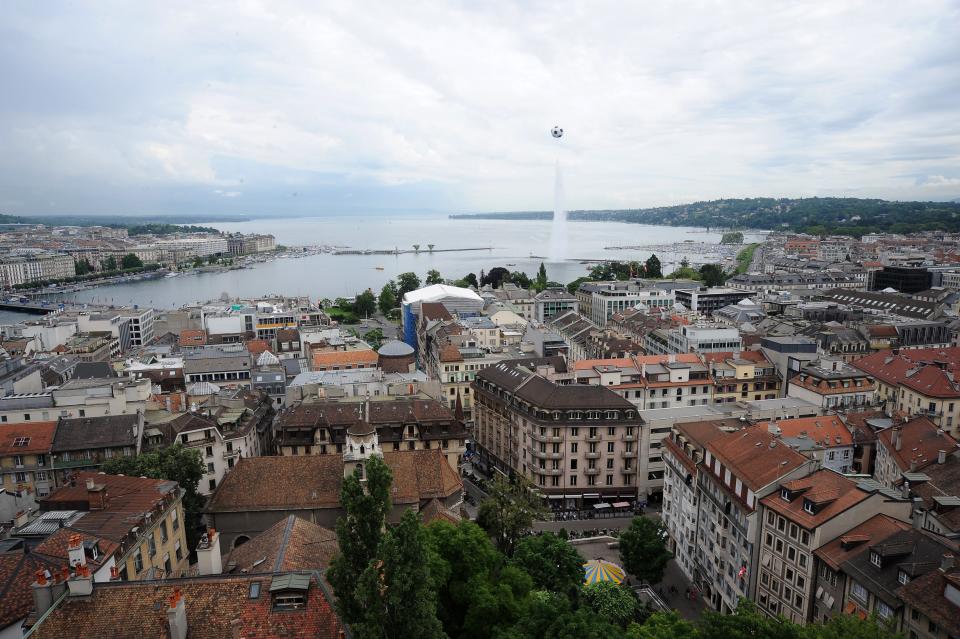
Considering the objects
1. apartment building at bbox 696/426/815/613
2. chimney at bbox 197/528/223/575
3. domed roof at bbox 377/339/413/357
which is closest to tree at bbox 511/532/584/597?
apartment building at bbox 696/426/815/613

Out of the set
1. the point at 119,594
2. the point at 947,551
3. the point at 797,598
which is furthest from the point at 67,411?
the point at 947,551

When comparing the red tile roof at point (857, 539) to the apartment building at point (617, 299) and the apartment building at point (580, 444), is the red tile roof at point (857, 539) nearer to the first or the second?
Result: the apartment building at point (580, 444)

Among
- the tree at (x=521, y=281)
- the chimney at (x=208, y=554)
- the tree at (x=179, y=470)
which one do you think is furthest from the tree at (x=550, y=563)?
the tree at (x=521, y=281)

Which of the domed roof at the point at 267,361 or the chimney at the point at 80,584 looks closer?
the chimney at the point at 80,584

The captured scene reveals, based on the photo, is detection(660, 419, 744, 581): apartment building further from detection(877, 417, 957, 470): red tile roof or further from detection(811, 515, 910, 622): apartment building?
detection(811, 515, 910, 622): apartment building

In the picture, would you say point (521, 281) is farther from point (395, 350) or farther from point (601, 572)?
point (601, 572)

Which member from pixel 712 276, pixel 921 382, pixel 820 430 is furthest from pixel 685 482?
pixel 712 276
